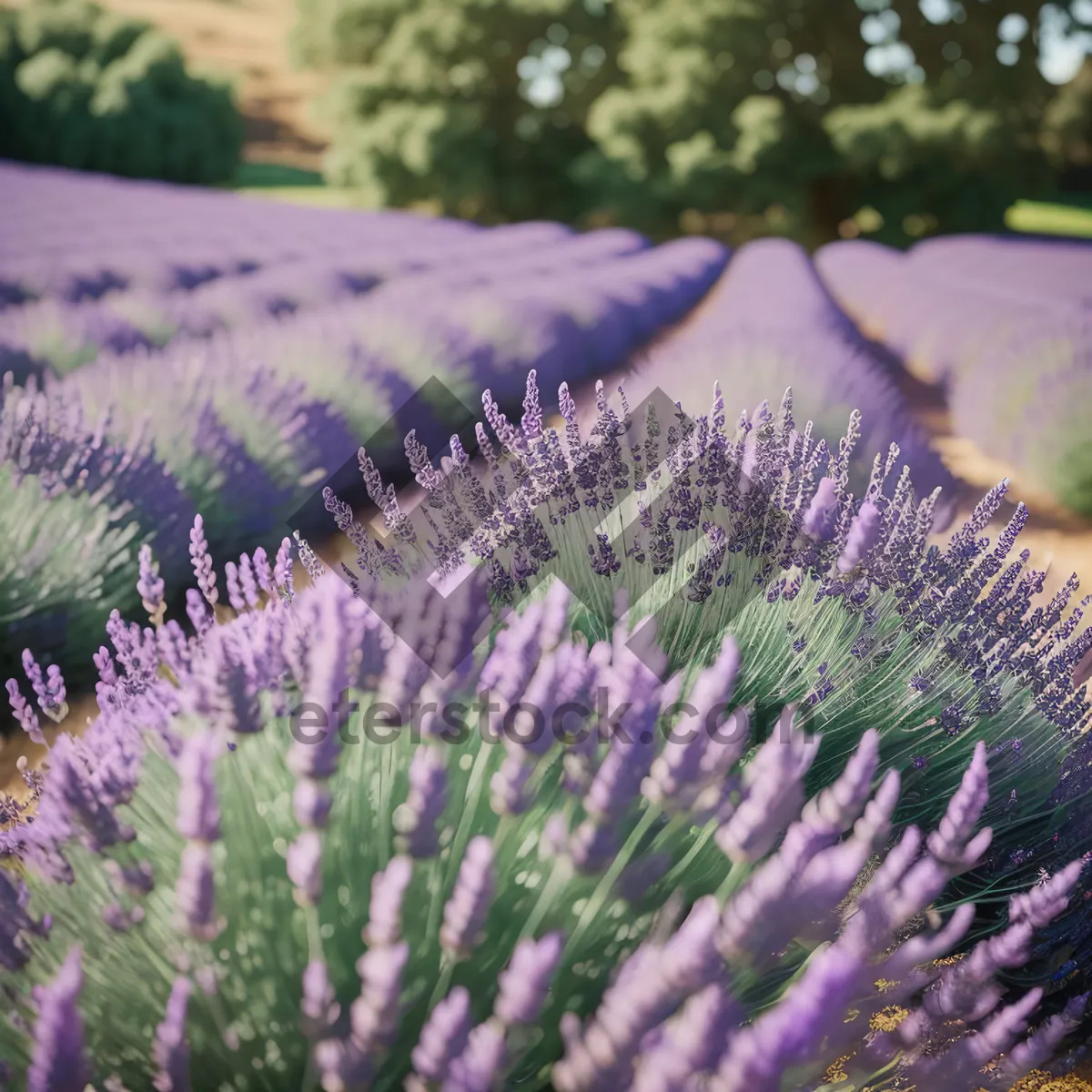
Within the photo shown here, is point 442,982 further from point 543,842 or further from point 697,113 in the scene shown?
point 697,113

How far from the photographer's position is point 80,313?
475 centimetres

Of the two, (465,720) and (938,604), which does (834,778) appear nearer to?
(938,604)

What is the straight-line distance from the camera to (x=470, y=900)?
730 millimetres

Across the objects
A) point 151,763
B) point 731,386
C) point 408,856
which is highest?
point 731,386

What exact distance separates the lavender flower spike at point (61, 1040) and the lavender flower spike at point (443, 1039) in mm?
257

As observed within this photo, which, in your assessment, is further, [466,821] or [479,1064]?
[466,821]

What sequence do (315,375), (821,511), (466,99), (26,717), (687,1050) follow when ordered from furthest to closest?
(466,99), (315,375), (821,511), (26,717), (687,1050)

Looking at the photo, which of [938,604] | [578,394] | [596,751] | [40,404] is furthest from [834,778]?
[578,394]

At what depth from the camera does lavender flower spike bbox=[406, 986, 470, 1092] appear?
683 millimetres

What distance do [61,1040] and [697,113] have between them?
19463 mm

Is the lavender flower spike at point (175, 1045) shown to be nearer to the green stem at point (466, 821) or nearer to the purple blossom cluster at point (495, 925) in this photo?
the purple blossom cluster at point (495, 925)

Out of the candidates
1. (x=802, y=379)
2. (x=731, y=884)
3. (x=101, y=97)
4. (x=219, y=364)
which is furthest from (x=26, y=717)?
(x=101, y=97)

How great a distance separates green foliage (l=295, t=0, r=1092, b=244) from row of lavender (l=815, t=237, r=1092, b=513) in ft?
19.2

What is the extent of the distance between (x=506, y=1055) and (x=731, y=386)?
323cm
